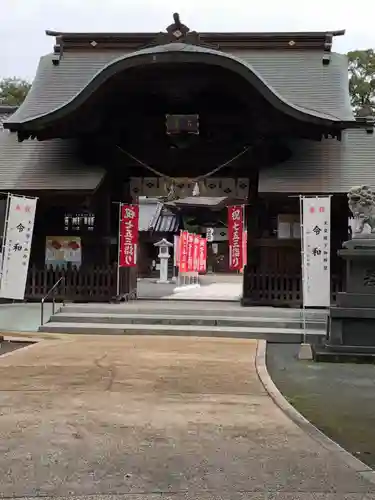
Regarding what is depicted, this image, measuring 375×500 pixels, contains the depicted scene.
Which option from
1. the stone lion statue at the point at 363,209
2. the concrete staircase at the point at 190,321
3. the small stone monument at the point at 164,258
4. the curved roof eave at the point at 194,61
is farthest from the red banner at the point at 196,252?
the stone lion statue at the point at 363,209

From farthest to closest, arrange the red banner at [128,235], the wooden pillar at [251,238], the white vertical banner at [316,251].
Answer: the red banner at [128,235] < the wooden pillar at [251,238] < the white vertical banner at [316,251]

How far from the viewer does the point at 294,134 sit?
1331cm

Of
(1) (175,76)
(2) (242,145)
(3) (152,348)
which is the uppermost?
(1) (175,76)

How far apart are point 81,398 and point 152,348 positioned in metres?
3.55

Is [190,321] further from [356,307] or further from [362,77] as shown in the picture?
[362,77]

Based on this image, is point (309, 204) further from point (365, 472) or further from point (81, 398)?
point (365, 472)

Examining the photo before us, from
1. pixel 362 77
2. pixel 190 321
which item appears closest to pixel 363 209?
pixel 190 321

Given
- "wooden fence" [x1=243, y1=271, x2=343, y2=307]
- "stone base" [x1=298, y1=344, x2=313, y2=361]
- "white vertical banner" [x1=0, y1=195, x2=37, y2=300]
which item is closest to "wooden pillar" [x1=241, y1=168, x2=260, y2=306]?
"wooden fence" [x1=243, y1=271, x2=343, y2=307]

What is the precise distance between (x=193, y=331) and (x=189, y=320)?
2.08 ft

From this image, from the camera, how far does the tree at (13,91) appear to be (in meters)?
41.2

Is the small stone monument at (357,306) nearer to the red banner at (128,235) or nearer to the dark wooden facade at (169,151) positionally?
the dark wooden facade at (169,151)

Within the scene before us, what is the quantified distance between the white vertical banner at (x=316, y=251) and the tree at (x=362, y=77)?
28.6 m

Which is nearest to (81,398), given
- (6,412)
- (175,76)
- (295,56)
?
(6,412)

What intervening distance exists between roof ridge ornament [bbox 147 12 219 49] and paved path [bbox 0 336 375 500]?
8307 millimetres
